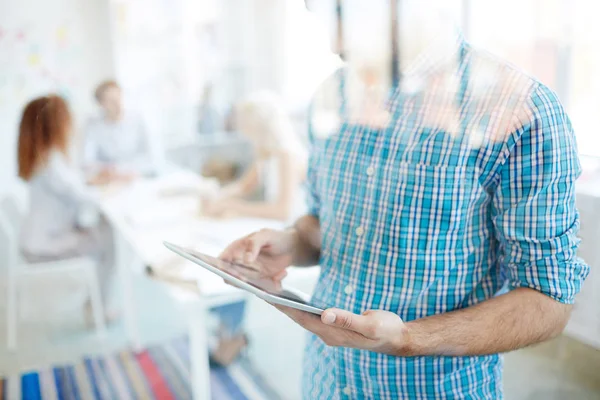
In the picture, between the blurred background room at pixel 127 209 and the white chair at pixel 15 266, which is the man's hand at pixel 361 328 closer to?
the blurred background room at pixel 127 209

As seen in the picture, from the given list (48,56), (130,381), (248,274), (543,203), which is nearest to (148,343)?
(130,381)

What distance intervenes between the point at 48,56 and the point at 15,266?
0.54 metres

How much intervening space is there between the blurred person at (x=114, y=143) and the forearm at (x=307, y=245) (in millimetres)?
1005

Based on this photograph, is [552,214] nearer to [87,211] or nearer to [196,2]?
[87,211]

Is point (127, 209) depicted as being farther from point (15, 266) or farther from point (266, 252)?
point (266, 252)

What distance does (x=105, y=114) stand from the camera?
5.52ft

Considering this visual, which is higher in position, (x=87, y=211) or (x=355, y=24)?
(x=355, y=24)

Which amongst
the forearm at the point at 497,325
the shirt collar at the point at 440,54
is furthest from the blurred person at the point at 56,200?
the forearm at the point at 497,325

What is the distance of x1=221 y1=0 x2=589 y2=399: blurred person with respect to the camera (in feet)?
1.70

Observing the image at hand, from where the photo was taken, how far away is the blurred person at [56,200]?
141cm

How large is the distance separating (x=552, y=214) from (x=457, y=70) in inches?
6.8

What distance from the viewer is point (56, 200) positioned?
157 cm

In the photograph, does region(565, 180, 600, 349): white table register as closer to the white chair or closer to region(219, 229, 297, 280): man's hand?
region(219, 229, 297, 280): man's hand

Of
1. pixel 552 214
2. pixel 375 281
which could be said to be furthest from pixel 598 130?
pixel 375 281
